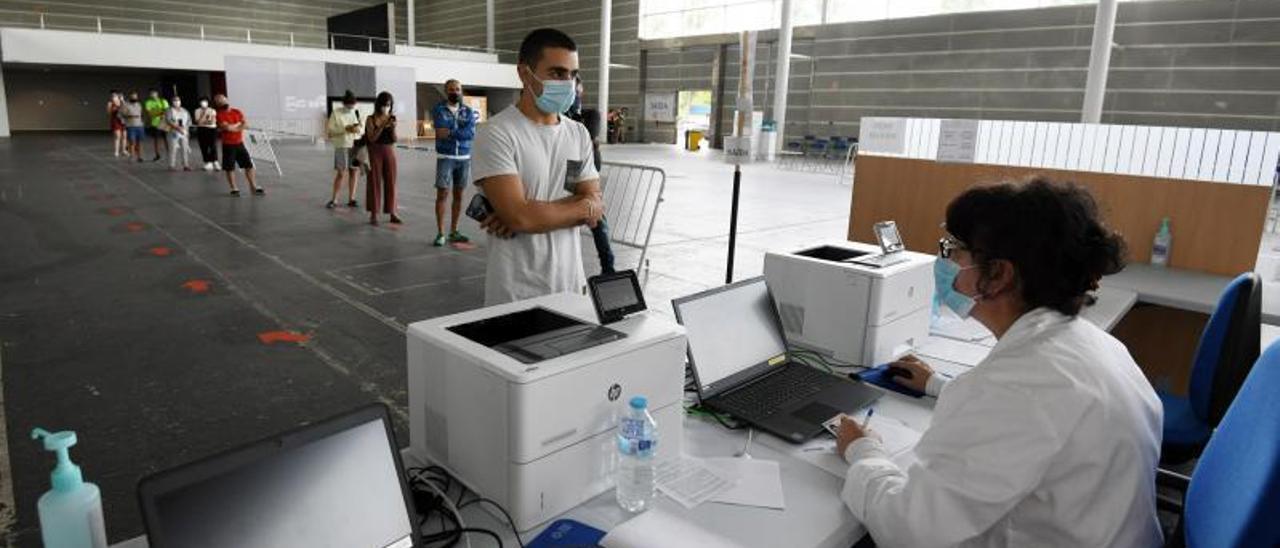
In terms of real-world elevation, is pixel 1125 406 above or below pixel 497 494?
above

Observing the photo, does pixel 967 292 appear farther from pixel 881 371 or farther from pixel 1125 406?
pixel 881 371

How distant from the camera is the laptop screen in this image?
1.83m

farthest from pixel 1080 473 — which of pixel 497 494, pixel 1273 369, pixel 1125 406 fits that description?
pixel 497 494

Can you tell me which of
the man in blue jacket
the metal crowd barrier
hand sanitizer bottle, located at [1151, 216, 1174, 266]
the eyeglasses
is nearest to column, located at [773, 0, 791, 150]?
the man in blue jacket

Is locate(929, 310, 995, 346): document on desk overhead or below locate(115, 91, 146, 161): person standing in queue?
below

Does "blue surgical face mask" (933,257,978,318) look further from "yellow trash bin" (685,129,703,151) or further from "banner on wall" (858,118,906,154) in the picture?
"yellow trash bin" (685,129,703,151)

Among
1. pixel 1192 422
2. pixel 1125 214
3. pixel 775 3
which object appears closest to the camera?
pixel 1192 422

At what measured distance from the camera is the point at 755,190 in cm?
1230

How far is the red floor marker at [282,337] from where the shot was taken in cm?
411

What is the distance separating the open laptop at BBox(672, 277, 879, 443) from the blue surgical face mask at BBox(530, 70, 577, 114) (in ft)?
2.61

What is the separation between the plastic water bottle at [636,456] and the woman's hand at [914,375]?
3.20ft

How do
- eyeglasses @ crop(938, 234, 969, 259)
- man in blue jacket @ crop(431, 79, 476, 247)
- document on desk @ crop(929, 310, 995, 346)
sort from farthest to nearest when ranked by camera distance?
man in blue jacket @ crop(431, 79, 476, 247) → document on desk @ crop(929, 310, 995, 346) → eyeglasses @ crop(938, 234, 969, 259)

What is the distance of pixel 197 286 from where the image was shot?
17.0ft

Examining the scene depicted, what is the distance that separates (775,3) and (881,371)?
20537 millimetres
